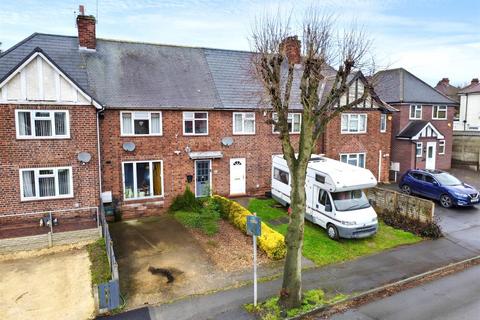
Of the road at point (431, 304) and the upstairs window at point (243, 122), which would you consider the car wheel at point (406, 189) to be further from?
the road at point (431, 304)

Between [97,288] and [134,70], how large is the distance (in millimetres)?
13136

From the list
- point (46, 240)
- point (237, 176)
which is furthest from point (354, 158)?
point (46, 240)

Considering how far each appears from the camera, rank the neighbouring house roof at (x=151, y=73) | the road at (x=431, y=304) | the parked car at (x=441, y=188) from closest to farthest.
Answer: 1. the road at (x=431, y=304)
2. the neighbouring house roof at (x=151, y=73)
3. the parked car at (x=441, y=188)

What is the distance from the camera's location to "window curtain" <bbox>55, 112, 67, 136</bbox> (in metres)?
15.0

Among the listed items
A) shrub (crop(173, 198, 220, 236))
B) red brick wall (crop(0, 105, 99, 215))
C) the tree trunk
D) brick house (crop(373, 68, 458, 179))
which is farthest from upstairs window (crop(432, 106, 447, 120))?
red brick wall (crop(0, 105, 99, 215))

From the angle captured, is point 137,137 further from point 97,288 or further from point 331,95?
point 331,95

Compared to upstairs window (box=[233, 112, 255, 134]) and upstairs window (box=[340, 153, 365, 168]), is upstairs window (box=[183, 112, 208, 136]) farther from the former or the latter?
upstairs window (box=[340, 153, 365, 168])

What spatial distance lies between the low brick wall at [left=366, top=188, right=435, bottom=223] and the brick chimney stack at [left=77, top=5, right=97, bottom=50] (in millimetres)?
17362

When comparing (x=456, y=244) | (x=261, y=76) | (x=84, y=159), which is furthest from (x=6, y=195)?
(x=456, y=244)

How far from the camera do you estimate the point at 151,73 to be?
19.1 metres

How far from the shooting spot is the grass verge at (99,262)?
10.9m

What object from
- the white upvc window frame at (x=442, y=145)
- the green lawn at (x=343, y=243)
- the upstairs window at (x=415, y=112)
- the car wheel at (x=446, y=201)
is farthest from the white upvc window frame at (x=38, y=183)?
the white upvc window frame at (x=442, y=145)

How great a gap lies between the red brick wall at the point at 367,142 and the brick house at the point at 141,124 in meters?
0.10

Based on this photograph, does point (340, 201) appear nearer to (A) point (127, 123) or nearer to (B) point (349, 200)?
(B) point (349, 200)
